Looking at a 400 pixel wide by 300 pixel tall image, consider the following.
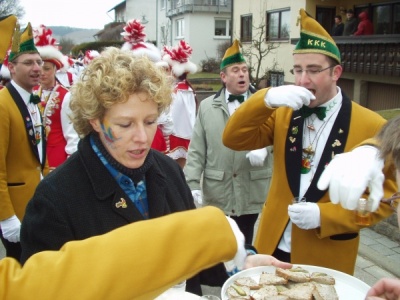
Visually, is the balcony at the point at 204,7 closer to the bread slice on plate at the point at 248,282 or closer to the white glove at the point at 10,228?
the white glove at the point at 10,228

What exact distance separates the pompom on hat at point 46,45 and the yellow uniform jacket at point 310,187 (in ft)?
11.5

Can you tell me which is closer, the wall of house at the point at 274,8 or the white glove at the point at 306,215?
the white glove at the point at 306,215

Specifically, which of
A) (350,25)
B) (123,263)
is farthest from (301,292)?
(350,25)

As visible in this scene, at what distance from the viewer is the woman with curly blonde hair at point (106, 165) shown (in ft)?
6.12

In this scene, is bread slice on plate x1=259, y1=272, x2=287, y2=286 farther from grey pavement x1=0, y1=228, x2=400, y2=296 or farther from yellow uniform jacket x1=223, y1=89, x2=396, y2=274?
grey pavement x1=0, y1=228, x2=400, y2=296

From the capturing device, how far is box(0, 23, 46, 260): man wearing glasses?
11.3 ft

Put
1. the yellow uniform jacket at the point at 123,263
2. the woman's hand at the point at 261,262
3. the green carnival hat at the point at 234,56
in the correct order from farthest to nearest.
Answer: the green carnival hat at the point at 234,56 < the woman's hand at the point at 261,262 < the yellow uniform jacket at the point at 123,263

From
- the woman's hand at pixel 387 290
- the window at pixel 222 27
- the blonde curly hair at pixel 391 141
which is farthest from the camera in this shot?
the window at pixel 222 27

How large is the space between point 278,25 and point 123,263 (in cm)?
2128

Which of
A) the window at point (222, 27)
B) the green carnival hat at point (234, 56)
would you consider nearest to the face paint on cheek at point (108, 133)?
the green carnival hat at point (234, 56)

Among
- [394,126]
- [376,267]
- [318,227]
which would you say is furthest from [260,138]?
[376,267]

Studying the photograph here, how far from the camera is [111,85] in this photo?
1943 millimetres

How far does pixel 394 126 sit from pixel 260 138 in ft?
4.93

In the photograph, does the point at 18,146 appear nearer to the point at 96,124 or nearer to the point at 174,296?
the point at 96,124
